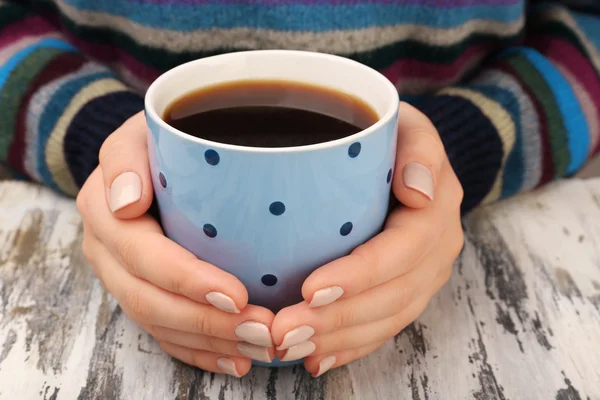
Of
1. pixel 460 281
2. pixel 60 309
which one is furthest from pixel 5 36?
pixel 460 281

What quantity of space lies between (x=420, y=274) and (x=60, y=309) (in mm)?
310

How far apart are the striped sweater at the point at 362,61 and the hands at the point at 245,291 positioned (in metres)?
0.18

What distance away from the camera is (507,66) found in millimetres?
733

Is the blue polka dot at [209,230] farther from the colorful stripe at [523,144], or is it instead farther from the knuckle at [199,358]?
the colorful stripe at [523,144]

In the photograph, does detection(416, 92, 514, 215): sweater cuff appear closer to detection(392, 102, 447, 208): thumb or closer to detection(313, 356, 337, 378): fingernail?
detection(392, 102, 447, 208): thumb

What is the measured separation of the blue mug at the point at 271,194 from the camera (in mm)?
332

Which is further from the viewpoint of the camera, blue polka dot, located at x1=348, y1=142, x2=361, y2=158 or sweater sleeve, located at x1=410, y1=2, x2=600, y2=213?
sweater sleeve, located at x1=410, y1=2, x2=600, y2=213

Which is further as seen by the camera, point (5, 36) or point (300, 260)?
point (5, 36)

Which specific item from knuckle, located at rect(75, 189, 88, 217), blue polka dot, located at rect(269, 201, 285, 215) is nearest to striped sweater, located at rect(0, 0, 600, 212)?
knuckle, located at rect(75, 189, 88, 217)

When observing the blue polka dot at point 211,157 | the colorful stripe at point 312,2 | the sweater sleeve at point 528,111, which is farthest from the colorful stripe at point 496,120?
the blue polka dot at point 211,157

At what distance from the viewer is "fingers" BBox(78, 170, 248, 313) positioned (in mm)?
374

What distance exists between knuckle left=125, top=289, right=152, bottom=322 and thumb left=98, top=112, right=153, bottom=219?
0.06m

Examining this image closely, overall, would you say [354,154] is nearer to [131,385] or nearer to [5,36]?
[131,385]

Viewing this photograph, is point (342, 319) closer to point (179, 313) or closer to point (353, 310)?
point (353, 310)
